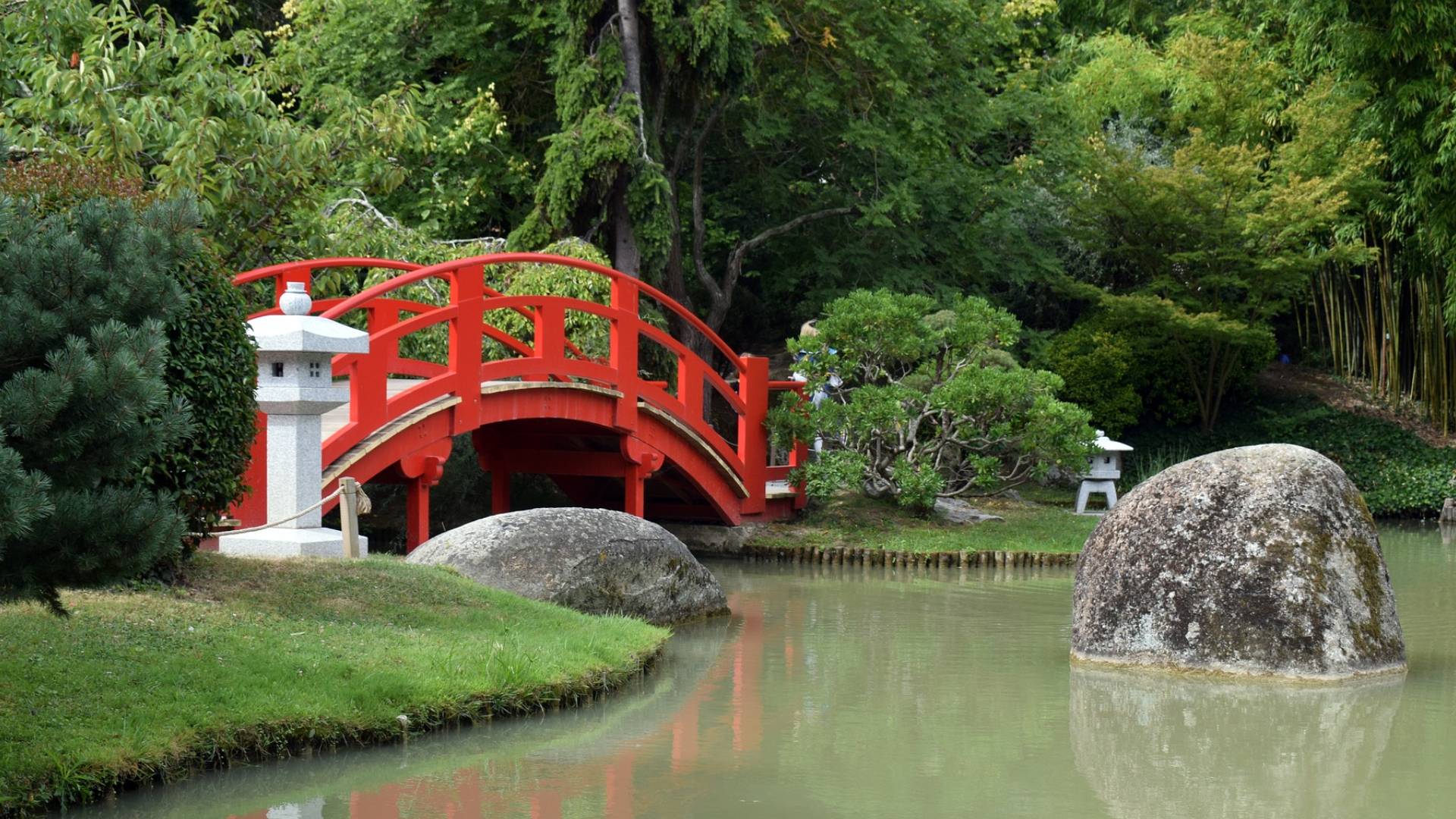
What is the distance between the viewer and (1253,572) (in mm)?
8438

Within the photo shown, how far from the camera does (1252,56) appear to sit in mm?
22281

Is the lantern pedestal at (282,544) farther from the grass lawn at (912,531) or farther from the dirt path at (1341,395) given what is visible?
the dirt path at (1341,395)

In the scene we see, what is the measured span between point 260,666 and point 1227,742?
426 cm

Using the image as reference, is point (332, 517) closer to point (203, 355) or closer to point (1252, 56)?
point (203, 355)

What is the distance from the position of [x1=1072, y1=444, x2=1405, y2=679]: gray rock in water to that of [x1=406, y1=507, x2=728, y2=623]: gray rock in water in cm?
310

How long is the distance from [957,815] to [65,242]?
12.0 ft

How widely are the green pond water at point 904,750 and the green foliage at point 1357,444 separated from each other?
36.7 ft

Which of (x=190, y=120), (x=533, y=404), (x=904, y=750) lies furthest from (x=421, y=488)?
(x=904, y=750)

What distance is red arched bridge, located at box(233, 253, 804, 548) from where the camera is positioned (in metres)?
11.4

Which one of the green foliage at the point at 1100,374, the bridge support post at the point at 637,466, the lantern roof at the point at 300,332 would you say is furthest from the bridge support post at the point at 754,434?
the lantern roof at the point at 300,332

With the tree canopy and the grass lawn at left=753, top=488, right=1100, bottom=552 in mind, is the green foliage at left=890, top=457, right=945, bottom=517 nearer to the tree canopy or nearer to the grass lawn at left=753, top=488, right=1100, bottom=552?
the grass lawn at left=753, top=488, right=1100, bottom=552

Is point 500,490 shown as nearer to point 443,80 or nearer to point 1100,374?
point 443,80

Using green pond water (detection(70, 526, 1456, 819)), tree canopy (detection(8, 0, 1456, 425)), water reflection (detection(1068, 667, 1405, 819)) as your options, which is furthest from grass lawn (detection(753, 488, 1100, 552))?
water reflection (detection(1068, 667, 1405, 819))

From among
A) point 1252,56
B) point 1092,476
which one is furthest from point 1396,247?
point 1092,476
